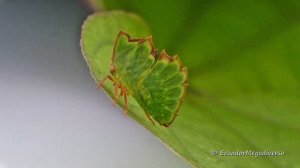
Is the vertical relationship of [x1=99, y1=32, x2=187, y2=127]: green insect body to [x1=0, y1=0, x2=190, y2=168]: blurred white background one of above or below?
above

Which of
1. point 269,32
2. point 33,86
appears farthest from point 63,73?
point 269,32

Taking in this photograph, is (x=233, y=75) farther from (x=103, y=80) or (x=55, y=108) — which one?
(x=55, y=108)

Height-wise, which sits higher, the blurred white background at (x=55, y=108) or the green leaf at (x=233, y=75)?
the green leaf at (x=233, y=75)

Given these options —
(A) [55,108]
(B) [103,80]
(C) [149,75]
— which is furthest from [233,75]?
(A) [55,108]

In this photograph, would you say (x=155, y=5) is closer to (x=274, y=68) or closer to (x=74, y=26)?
(x=74, y=26)
